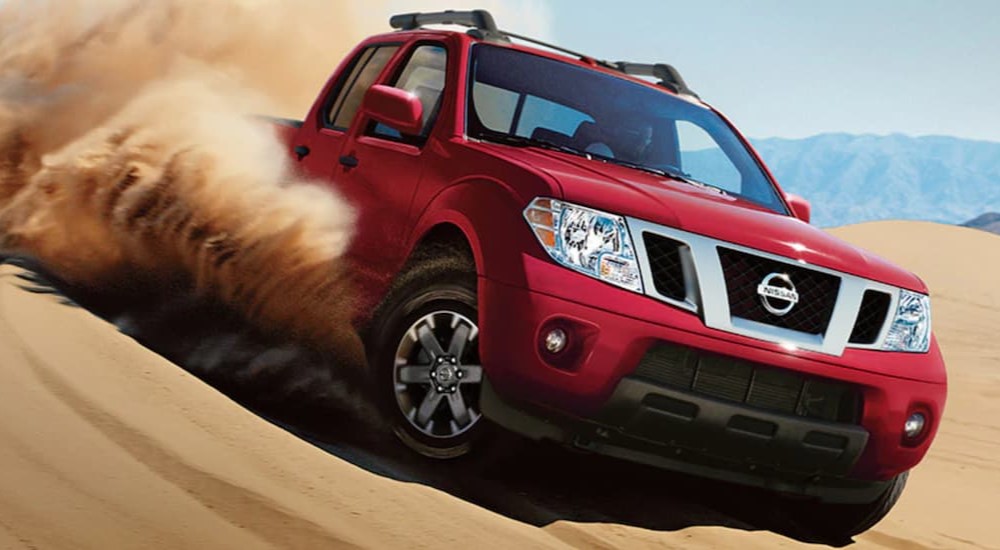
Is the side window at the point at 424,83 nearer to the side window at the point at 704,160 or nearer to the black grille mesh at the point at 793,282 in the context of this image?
the side window at the point at 704,160

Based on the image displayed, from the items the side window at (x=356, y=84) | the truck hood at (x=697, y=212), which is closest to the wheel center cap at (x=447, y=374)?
the truck hood at (x=697, y=212)

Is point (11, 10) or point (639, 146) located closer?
point (639, 146)

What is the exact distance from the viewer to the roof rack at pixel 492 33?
562 centimetres

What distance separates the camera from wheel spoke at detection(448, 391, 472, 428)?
4262mm

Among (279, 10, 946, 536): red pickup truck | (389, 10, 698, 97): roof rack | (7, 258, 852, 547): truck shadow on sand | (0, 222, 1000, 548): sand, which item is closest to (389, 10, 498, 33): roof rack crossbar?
(389, 10, 698, 97): roof rack

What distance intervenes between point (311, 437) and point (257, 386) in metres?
0.74

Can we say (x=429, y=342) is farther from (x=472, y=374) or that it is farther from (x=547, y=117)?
(x=547, y=117)

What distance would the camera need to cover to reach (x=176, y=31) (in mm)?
11680

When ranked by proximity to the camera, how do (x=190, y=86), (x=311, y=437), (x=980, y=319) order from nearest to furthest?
(x=311, y=437) → (x=190, y=86) → (x=980, y=319)

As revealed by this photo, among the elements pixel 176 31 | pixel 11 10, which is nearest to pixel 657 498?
pixel 176 31

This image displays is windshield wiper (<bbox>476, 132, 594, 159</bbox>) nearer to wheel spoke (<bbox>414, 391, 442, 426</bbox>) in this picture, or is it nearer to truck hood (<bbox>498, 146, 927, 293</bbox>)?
truck hood (<bbox>498, 146, 927, 293</bbox>)

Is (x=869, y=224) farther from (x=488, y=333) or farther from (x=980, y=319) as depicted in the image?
(x=488, y=333)

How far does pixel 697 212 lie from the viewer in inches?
166

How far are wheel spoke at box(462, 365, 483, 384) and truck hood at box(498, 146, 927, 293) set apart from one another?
695 mm
